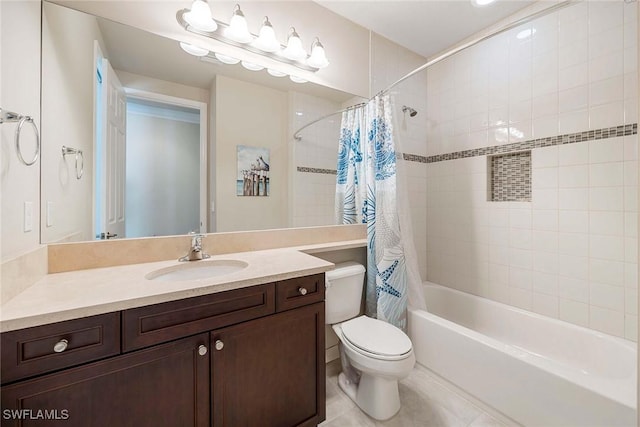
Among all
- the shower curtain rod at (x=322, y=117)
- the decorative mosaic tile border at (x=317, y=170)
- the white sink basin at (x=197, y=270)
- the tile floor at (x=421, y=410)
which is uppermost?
Result: the shower curtain rod at (x=322, y=117)

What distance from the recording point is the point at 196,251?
1364 millimetres

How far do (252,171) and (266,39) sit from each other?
0.82 meters

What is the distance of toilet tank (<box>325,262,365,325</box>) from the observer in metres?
1.71

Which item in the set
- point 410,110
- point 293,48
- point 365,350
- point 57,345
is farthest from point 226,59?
point 365,350

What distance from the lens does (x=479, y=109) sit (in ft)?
7.29

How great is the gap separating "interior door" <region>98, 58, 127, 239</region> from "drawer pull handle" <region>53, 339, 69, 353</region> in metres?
0.65

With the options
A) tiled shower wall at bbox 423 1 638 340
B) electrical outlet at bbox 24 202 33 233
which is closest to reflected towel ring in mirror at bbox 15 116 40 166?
electrical outlet at bbox 24 202 33 233

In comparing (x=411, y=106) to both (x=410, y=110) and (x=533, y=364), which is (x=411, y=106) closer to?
(x=410, y=110)

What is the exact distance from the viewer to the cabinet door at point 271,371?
3.37 ft

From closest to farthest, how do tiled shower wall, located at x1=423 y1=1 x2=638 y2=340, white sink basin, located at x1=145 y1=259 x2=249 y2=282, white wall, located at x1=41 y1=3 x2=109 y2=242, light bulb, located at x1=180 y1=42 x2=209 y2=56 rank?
white wall, located at x1=41 y1=3 x2=109 y2=242
white sink basin, located at x1=145 y1=259 x2=249 y2=282
light bulb, located at x1=180 y1=42 x2=209 y2=56
tiled shower wall, located at x1=423 y1=1 x2=638 y2=340

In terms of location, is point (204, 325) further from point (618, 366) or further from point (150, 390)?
point (618, 366)

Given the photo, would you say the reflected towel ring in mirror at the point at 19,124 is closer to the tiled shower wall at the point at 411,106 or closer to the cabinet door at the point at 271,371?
the cabinet door at the point at 271,371

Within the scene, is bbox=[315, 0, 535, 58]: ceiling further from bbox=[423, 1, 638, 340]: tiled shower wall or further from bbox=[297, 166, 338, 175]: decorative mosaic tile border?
bbox=[297, 166, 338, 175]: decorative mosaic tile border

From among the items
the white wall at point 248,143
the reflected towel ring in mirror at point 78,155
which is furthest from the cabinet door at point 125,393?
the reflected towel ring in mirror at point 78,155
